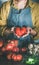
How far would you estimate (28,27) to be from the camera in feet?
3.26

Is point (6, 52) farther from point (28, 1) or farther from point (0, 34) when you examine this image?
point (28, 1)

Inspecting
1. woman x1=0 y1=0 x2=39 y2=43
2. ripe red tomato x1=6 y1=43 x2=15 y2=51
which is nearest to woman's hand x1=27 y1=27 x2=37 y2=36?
woman x1=0 y1=0 x2=39 y2=43

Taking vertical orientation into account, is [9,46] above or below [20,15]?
below

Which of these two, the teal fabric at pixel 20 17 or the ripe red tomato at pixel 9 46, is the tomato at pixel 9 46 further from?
the teal fabric at pixel 20 17

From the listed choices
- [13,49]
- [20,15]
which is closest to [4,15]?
[20,15]

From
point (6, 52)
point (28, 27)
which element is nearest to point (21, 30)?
point (28, 27)

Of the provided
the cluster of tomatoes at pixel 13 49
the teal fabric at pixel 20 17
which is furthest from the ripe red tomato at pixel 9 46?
the teal fabric at pixel 20 17

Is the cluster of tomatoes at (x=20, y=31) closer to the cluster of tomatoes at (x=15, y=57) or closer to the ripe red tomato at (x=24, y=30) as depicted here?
the ripe red tomato at (x=24, y=30)

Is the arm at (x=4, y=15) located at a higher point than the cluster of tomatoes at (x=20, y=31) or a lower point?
higher

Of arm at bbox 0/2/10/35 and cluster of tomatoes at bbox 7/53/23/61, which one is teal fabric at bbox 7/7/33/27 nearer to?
arm at bbox 0/2/10/35

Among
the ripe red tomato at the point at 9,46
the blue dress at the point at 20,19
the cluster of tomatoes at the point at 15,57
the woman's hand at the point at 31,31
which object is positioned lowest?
the cluster of tomatoes at the point at 15,57

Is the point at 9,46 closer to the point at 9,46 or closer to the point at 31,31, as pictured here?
the point at 9,46

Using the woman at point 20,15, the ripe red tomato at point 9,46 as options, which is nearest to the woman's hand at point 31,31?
the woman at point 20,15

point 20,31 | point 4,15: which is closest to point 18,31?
point 20,31
